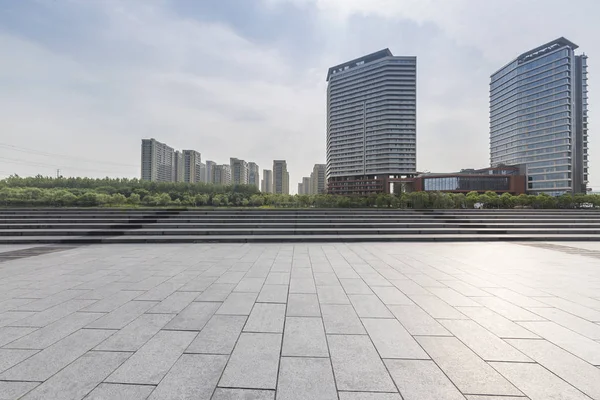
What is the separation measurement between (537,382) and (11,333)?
21.3 feet

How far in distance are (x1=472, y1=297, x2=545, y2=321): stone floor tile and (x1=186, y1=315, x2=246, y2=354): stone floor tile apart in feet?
14.2

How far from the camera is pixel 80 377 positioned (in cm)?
262

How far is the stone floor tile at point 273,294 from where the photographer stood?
15.9 feet

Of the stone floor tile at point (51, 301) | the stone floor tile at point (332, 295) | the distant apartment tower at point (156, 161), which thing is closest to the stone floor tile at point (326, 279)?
the stone floor tile at point (332, 295)

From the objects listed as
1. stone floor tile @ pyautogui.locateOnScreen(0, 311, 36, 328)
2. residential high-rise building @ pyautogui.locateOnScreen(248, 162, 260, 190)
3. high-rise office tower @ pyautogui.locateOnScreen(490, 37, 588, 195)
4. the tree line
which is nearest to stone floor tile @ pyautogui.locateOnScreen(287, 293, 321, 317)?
stone floor tile @ pyautogui.locateOnScreen(0, 311, 36, 328)

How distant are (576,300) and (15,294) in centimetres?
1098

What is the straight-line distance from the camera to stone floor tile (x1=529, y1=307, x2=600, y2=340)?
12.0ft

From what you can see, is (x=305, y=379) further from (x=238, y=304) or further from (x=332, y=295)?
(x=332, y=295)

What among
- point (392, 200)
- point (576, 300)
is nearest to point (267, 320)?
point (576, 300)

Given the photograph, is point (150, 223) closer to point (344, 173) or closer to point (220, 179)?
A: point (220, 179)

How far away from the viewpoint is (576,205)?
119ft

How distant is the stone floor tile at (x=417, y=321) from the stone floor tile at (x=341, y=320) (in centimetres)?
71

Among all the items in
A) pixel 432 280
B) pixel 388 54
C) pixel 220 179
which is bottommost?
pixel 432 280

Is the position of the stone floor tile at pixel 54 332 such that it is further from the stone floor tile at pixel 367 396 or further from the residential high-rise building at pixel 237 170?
the residential high-rise building at pixel 237 170
